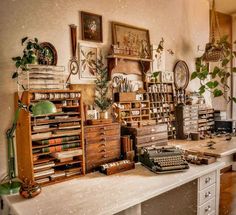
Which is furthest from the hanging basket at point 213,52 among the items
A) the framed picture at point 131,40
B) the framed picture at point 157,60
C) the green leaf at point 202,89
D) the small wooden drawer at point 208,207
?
the small wooden drawer at point 208,207

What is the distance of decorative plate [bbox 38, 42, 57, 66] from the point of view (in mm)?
2566

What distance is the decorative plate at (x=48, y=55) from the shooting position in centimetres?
257

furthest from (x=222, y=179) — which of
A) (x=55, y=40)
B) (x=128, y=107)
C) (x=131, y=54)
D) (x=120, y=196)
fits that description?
(x=55, y=40)

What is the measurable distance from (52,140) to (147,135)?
1262 millimetres

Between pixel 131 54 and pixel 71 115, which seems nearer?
pixel 71 115

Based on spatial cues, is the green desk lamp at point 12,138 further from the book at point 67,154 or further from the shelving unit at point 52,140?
the book at point 67,154

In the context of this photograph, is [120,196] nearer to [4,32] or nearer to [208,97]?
[4,32]

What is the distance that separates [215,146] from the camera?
11.4ft

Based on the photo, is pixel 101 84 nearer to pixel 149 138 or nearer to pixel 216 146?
pixel 149 138

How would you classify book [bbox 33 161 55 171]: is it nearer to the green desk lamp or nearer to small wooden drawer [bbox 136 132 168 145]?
the green desk lamp

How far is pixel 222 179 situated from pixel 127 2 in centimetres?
362

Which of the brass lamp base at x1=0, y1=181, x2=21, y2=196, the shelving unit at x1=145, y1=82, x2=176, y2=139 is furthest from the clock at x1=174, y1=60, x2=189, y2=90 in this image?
the brass lamp base at x1=0, y1=181, x2=21, y2=196

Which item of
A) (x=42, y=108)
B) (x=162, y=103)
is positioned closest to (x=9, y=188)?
(x=42, y=108)

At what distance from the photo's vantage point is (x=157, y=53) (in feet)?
12.8
